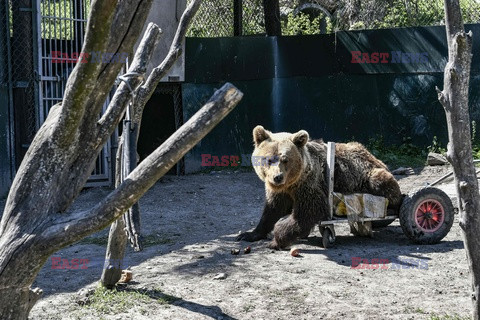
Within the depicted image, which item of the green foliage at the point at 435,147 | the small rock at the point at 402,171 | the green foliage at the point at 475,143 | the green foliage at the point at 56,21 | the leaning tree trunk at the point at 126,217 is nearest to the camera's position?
the leaning tree trunk at the point at 126,217

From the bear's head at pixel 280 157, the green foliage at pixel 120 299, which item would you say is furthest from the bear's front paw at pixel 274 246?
the green foliage at pixel 120 299

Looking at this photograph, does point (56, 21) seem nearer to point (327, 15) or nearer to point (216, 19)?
point (216, 19)

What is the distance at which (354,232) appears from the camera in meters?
7.91

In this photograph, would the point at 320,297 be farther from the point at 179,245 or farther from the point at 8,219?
the point at 8,219

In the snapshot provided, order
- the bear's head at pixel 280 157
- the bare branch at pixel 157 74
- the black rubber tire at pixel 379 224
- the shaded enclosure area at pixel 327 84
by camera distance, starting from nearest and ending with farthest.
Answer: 1. the bare branch at pixel 157 74
2. the bear's head at pixel 280 157
3. the black rubber tire at pixel 379 224
4. the shaded enclosure area at pixel 327 84

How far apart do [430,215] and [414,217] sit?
7.2 inches

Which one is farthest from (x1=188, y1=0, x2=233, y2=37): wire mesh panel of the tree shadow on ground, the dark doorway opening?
the tree shadow on ground

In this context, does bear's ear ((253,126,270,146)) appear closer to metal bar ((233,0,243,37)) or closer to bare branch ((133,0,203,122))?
bare branch ((133,0,203,122))

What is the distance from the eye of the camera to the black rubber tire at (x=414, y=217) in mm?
7387

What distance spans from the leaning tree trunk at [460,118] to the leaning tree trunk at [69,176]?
146 cm

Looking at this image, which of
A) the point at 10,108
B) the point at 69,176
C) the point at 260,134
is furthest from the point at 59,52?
the point at 69,176

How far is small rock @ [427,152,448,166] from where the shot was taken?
11.3m

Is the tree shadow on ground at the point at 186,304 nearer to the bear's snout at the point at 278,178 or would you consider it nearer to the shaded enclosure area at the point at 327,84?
the bear's snout at the point at 278,178

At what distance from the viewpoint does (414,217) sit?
7.39 meters
